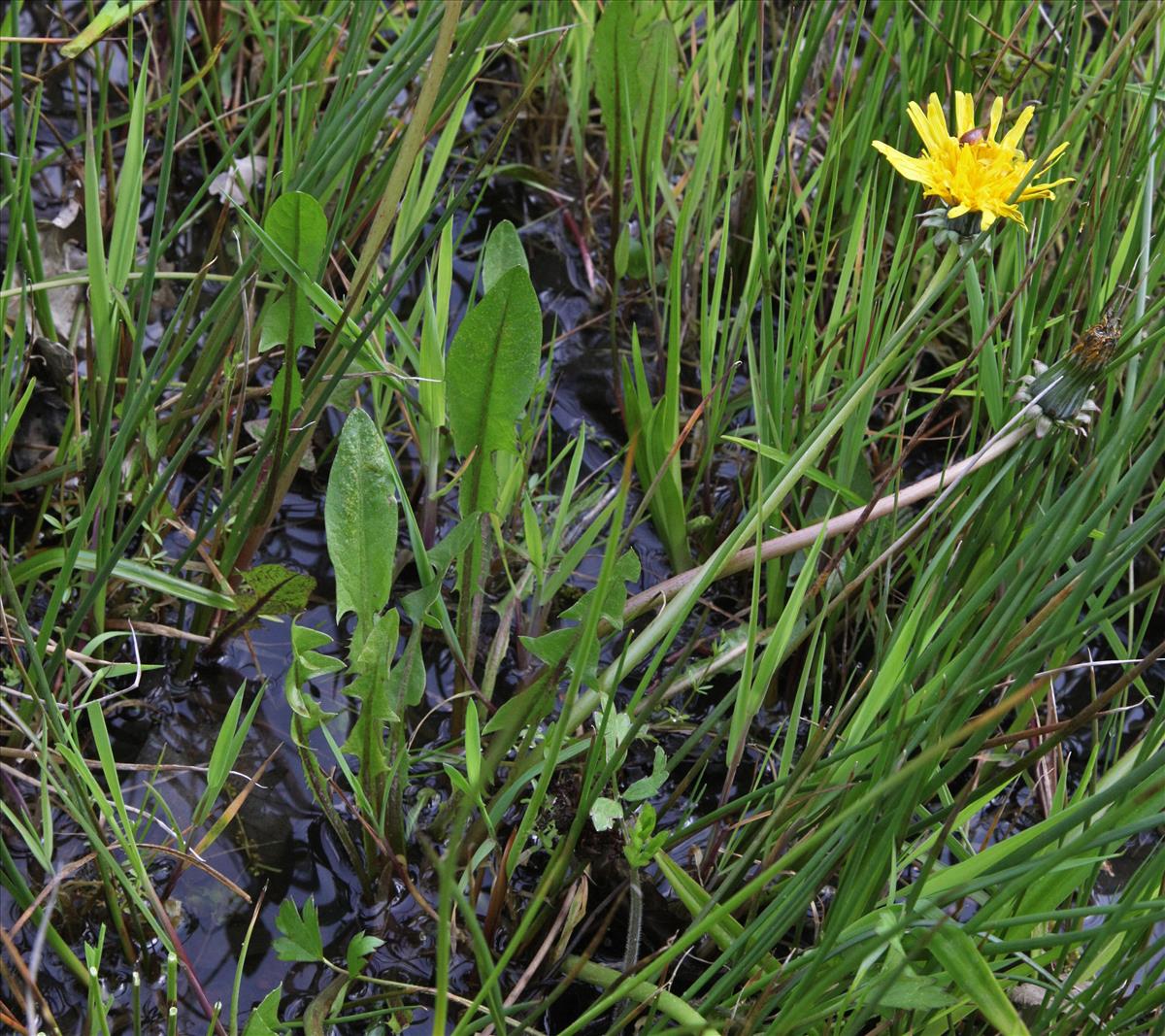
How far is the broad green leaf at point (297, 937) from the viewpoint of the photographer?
1024 millimetres

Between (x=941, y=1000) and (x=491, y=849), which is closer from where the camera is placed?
(x=941, y=1000)

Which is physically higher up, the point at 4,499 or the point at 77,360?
the point at 77,360

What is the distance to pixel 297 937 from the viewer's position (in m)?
1.03

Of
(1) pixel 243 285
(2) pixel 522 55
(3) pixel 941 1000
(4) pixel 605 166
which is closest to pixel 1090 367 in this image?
(3) pixel 941 1000

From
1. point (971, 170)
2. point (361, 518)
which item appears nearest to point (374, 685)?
point (361, 518)

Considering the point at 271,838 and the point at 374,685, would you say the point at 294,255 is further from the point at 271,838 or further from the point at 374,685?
the point at 271,838

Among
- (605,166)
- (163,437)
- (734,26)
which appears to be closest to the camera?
(163,437)

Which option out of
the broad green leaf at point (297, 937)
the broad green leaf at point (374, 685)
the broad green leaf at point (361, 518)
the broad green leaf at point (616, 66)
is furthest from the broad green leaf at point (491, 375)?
the broad green leaf at point (616, 66)

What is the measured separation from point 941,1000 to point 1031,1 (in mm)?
1238

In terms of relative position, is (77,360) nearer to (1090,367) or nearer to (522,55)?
(522,55)

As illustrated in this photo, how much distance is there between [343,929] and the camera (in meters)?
1.12

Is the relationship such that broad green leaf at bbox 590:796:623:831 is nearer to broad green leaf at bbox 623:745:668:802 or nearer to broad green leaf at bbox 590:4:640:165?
broad green leaf at bbox 623:745:668:802

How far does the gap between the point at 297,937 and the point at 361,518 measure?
381 millimetres

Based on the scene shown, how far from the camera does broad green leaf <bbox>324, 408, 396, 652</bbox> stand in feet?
3.59
